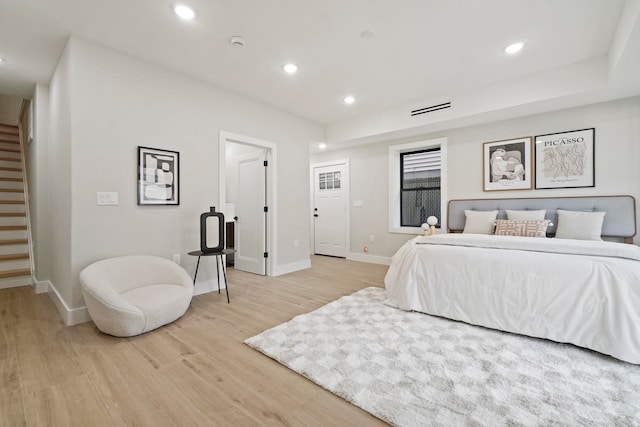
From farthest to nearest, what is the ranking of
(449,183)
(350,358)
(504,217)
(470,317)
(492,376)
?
(449,183) < (504,217) < (470,317) < (350,358) < (492,376)

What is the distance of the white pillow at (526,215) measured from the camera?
371 cm

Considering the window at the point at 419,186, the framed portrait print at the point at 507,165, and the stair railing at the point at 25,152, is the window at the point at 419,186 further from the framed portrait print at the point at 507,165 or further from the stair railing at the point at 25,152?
the stair railing at the point at 25,152

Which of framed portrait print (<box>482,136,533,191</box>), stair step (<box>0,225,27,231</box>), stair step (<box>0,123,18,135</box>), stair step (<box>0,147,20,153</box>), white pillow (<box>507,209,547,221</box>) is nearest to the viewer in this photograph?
white pillow (<box>507,209,547,221</box>)

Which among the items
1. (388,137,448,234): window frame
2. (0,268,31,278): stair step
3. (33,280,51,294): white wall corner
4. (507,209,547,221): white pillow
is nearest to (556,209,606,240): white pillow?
(507,209,547,221): white pillow

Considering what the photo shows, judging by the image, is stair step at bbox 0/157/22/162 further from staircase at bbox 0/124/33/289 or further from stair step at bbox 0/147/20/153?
stair step at bbox 0/147/20/153

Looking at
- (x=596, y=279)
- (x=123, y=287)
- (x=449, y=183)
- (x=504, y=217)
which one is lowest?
(x=123, y=287)

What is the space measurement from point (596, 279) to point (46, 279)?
19.7ft

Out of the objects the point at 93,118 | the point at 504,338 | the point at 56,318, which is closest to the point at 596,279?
the point at 504,338

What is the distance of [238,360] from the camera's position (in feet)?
6.59

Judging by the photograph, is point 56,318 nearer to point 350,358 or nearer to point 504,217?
point 350,358

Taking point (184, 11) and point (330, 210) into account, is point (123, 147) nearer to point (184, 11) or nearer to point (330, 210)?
point (184, 11)

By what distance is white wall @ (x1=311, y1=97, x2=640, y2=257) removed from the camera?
3418 millimetres

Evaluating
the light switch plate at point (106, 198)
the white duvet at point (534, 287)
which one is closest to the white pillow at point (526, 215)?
the white duvet at point (534, 287)

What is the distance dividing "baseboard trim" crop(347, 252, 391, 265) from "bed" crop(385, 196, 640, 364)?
231cm
